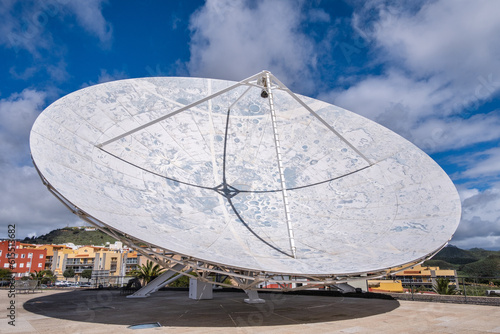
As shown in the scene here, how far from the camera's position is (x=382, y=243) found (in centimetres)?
1302

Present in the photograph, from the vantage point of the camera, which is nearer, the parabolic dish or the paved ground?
the parabolic dish

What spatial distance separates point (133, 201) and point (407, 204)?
11.7 metres

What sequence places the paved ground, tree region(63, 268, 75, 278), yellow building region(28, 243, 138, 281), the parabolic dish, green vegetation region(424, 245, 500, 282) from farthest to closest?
1. green vegetation region(424, 245, 500, 282)
2. yellow building region(28, 243, 138, 281)
3. tree region(63, 268, 75, 278)
4. the paved ground
5. the parabolic dish

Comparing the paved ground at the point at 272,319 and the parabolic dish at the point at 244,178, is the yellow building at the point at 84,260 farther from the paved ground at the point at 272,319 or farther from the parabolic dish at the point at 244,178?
the parabolic dish at the point at 244,178

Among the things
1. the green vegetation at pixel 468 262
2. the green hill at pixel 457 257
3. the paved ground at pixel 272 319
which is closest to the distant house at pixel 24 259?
the paved ground at pixel 272 319

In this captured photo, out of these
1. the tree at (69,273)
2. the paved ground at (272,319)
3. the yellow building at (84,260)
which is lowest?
the tree at (69,273)

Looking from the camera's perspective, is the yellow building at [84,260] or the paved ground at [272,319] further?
the yellow building at [84,260]

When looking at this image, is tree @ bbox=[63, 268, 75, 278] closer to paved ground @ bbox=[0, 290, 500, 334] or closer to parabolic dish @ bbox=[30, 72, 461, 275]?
paved ground @ bbox=[0, 290, 500, 334]

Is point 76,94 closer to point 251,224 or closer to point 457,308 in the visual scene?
point 251,224

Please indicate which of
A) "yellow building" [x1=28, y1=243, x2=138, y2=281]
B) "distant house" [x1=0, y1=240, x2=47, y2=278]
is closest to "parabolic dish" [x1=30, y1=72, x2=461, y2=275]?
"distant house" [x1=0, y1=240, x2=47, y2=278]

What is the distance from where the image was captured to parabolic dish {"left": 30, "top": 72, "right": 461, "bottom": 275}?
11.3 meters

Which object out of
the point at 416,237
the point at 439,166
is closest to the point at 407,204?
the point at 416,237

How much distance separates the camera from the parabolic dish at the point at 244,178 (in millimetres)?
11336

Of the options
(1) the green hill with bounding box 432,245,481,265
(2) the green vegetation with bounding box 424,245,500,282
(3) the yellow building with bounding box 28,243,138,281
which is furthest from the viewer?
(1) the green hill with bounding box 432,245,481,265
